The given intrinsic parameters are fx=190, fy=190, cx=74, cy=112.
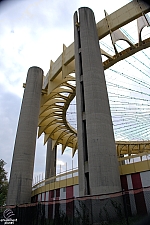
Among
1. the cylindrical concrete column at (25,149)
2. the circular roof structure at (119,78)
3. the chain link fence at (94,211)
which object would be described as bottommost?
the chain link fence at (94,211)

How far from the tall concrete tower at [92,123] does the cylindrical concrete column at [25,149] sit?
9.74 metres

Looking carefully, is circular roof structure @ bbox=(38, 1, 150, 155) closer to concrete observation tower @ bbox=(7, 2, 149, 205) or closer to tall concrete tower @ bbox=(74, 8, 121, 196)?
concrete observation tower @ bbox=(7, 2, 149, 205)

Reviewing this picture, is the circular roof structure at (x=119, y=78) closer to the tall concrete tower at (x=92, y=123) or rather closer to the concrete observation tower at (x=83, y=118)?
the concrete observation tower at (x=83, y=118)

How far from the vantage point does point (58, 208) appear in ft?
33.3

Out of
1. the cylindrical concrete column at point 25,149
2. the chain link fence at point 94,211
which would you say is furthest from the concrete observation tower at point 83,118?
the chain link fence at point 94,211

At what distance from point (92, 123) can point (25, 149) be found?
Answer: 11.8 metres

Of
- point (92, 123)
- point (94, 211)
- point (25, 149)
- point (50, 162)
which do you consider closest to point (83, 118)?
point (92, 123)

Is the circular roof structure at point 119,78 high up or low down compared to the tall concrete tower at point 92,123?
up

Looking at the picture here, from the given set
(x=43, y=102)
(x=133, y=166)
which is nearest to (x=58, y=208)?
(x=133, y=166)

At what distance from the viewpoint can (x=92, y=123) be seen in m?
17.8

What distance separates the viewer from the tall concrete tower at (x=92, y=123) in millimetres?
15609

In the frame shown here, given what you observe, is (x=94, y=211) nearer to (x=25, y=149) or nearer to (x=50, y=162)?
(x=25, y=149)

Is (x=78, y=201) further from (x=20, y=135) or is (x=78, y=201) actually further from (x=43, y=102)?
(x=43, y=102)

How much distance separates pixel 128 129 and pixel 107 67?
17.5 metres
